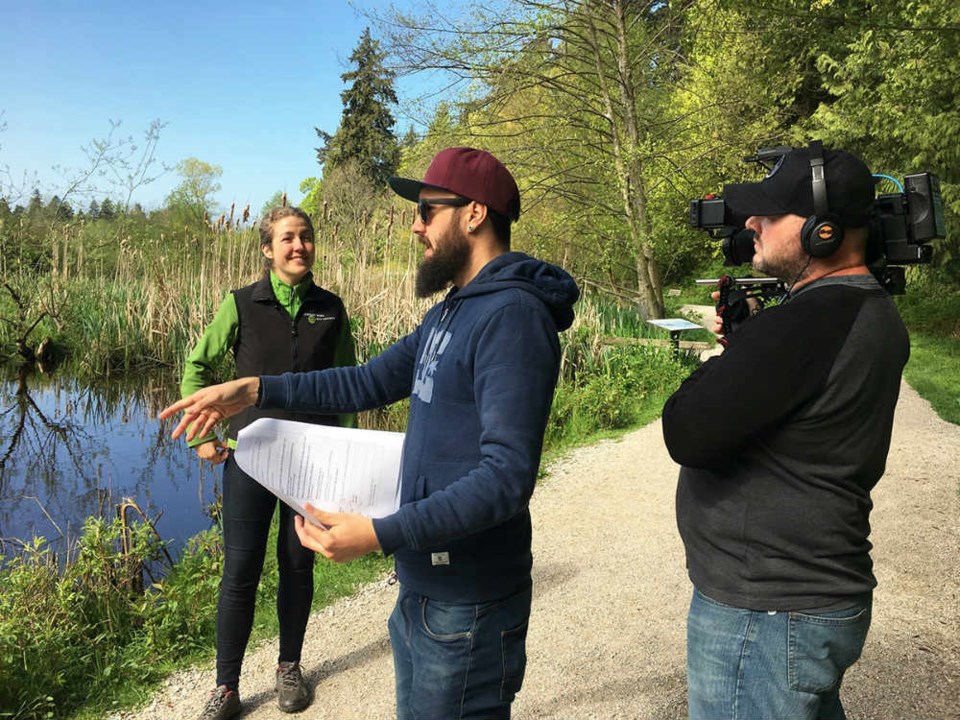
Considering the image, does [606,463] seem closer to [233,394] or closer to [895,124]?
[233,394]

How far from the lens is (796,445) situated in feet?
5.11

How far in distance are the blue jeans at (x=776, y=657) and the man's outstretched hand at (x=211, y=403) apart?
4.30 feet

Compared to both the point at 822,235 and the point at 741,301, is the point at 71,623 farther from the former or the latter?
the point at 822,235

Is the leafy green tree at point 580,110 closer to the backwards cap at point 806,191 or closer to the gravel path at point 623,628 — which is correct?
the gravel path at point 623,628

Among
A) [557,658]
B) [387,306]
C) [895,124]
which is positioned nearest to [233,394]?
[557,658]

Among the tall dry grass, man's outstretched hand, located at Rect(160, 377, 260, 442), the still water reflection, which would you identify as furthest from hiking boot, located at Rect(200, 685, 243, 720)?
the tall dry grass

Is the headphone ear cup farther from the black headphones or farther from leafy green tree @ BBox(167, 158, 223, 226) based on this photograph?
leafy green tree @ BBox(167, 158, 223, 226)

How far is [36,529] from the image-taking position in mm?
6602

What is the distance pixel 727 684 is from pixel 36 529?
6683mm

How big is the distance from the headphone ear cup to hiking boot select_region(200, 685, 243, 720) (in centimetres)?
302

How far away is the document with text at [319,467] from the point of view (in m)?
1.67

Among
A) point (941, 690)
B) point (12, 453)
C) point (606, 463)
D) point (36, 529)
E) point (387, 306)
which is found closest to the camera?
point (941, 690)

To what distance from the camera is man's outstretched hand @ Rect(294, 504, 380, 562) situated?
1474 mm

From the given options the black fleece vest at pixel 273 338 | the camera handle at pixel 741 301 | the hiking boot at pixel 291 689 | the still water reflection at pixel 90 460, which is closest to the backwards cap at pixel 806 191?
the camera handle at pixel 741 301
